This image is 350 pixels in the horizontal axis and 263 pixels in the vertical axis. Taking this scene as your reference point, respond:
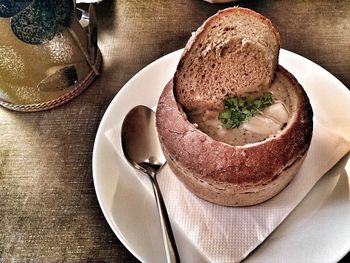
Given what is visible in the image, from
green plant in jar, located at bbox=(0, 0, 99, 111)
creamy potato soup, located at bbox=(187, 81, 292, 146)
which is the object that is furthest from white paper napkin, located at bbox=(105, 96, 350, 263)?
green plant in jar, located at bbox=(0, 0, 99, 111)

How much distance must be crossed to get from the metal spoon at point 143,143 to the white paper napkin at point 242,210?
0.02 metres

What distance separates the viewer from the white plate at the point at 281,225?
0.85m

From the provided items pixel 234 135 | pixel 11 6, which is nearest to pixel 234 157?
pixel 234 135

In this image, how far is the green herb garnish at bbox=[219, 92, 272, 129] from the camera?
88 cm

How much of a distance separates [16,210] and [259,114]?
0.61 metres

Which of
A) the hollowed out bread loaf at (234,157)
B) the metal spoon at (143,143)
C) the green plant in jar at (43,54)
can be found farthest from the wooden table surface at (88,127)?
the hollowed out bread loaf at (234,157)

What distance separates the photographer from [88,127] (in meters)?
1.19

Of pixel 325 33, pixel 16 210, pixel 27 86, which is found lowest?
pixel 16 210

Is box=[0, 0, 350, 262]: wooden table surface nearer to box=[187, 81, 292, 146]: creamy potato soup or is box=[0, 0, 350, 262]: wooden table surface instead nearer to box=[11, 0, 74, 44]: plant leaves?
box=[11, 0, 74, 44]: plant leaves

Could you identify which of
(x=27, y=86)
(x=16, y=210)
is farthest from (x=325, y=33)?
(x=16, y=210)

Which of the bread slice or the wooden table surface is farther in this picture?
the wooden table surface

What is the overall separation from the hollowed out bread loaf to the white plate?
9 cm

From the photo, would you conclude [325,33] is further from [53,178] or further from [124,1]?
[53,178]

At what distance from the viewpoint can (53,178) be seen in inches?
43.4
